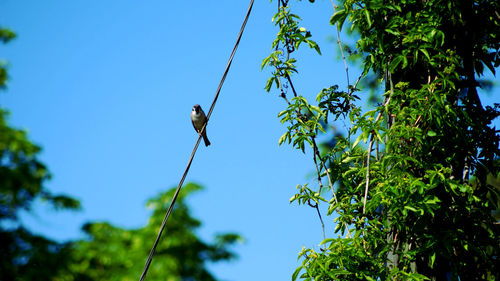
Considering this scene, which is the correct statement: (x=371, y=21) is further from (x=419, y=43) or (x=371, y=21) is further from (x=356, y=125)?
(x=356, y=125)

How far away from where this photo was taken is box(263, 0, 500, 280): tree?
10.1ft

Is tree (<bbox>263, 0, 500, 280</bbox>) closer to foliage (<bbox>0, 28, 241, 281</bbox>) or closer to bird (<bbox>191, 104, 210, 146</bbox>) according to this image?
foliage (<bbox>0, 28, 241, 281</bbox>)

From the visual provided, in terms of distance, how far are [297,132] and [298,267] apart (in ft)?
3.34

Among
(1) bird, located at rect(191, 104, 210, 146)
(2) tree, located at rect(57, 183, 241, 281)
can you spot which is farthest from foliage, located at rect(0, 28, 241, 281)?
(1) bird, located at rect(191, 104, 210, 146)

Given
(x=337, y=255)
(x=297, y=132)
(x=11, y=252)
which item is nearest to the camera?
(x=337, y=255)

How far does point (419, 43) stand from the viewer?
3.41 meters

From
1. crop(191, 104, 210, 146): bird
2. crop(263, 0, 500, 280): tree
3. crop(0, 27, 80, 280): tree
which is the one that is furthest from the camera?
crop(191, 104, 210, 146): bird

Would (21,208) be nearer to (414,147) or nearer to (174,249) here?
(174,249)

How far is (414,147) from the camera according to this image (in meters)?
3.28

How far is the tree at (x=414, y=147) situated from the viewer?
3.08 m

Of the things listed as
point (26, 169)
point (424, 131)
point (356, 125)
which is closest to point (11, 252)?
point (26, 169)

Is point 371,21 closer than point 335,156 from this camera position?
Yes

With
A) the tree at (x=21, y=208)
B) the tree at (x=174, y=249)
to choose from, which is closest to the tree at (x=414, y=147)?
the tree at (x=174, y=249)

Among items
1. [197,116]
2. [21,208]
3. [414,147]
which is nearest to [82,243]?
[21,208]
